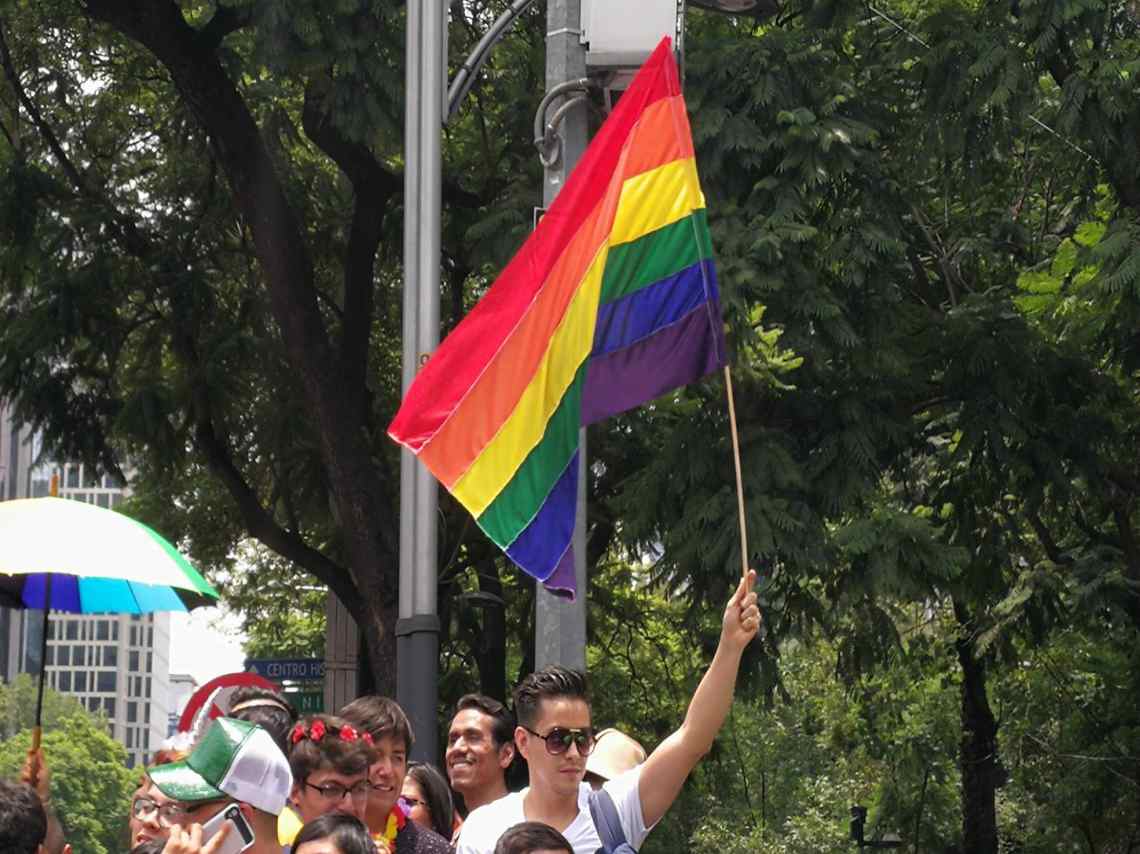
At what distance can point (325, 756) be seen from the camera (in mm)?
5938

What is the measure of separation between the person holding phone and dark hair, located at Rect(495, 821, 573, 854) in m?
0.60

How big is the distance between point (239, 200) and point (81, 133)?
12.0 feet

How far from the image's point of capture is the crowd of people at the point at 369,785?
207 inches

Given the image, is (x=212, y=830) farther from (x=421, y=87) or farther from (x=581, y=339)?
(x=421, y=87)

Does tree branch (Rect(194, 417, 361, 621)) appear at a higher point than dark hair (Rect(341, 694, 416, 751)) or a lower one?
higher

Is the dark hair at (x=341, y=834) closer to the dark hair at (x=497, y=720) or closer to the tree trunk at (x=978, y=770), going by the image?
the dark hair at (x=497, y=720)

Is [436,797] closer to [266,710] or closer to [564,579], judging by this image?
[564,579]

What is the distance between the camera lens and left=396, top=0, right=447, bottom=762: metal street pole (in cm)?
1058

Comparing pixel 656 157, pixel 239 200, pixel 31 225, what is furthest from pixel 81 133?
pixel 656 157

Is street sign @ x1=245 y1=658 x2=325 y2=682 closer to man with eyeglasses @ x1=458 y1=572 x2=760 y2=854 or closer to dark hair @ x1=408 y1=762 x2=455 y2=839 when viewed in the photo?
dark hair @ x1=408 y1=762 x2=455 y2=839

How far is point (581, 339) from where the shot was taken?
7.79 metres

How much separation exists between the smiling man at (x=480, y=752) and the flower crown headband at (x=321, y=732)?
4.75ft

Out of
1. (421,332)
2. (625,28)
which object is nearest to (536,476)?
(625,28)

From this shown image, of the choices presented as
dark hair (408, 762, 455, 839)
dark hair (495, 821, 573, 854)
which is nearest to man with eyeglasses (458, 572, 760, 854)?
dark hair (495, 821, 573, 854)
